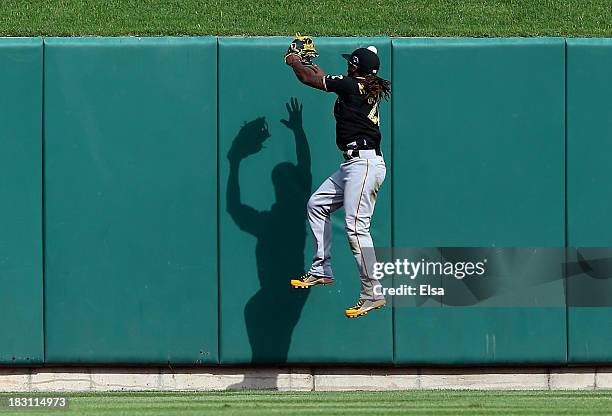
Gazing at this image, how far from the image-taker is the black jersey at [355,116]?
8.51m

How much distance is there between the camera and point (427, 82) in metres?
9.20

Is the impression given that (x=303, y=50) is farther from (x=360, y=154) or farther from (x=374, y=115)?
(x=360, y=154)

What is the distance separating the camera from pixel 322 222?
28.4ft

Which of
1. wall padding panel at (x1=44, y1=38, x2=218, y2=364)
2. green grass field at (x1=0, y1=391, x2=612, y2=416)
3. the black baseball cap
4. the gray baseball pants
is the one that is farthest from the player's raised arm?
green grass field at (x1=0, y1=391, x2=612, y2=416)

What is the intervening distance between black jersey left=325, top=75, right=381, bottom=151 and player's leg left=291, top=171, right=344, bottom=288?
0.30 meters

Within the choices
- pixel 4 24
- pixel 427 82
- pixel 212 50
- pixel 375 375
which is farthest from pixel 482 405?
pixel 4 24

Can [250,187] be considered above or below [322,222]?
above

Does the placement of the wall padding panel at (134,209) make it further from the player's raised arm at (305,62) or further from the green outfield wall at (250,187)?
the player's raised arm at (305,62)

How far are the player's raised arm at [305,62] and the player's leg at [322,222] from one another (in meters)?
0.73

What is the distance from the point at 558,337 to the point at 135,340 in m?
3.17

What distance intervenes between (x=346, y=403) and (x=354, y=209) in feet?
4.46

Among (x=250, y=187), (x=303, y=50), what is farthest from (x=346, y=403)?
(x=303, y=50)

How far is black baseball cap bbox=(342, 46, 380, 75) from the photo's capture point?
8570 millimetres

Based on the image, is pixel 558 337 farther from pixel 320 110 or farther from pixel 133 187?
pixel 133 187
